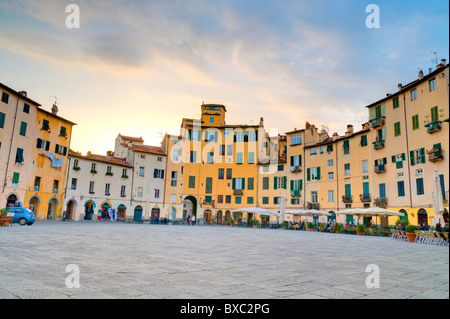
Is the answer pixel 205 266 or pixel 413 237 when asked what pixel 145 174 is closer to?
pixel 413 237

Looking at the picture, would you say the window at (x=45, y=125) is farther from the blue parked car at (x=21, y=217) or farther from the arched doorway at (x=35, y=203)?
the blue parked car at (x=21, y=217)

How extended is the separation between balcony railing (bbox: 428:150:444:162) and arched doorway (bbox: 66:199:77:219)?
3981cm

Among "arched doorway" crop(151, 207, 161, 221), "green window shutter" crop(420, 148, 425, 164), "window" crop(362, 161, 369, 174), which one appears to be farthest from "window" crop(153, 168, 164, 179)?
"green window shutter" crop(420, 148, 425, 164)

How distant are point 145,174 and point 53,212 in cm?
1384

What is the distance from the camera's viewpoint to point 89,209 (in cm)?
4325

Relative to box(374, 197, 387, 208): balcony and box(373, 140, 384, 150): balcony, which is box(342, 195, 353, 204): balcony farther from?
box(373, 140, 384, 150): balcony

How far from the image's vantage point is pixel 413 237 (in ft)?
61.7

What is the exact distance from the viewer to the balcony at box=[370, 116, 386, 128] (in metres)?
34.1

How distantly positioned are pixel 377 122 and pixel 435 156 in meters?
9.30

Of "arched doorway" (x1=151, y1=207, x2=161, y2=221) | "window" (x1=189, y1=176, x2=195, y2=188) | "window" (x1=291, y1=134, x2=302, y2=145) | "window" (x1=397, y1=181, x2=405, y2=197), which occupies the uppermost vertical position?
"window" (x1=291, y1=134, x2=302, y2=145)

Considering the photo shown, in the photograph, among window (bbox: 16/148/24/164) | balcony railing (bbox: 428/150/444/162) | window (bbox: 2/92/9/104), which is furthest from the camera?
window (bbox: 16/148/24/164)

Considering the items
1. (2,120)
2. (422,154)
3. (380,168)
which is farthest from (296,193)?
(2,120)

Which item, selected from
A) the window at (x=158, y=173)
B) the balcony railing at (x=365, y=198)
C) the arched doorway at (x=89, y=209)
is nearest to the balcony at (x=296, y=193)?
the balcony railing at (x=365, y=198)

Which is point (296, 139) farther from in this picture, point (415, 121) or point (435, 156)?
point (435, 156)
